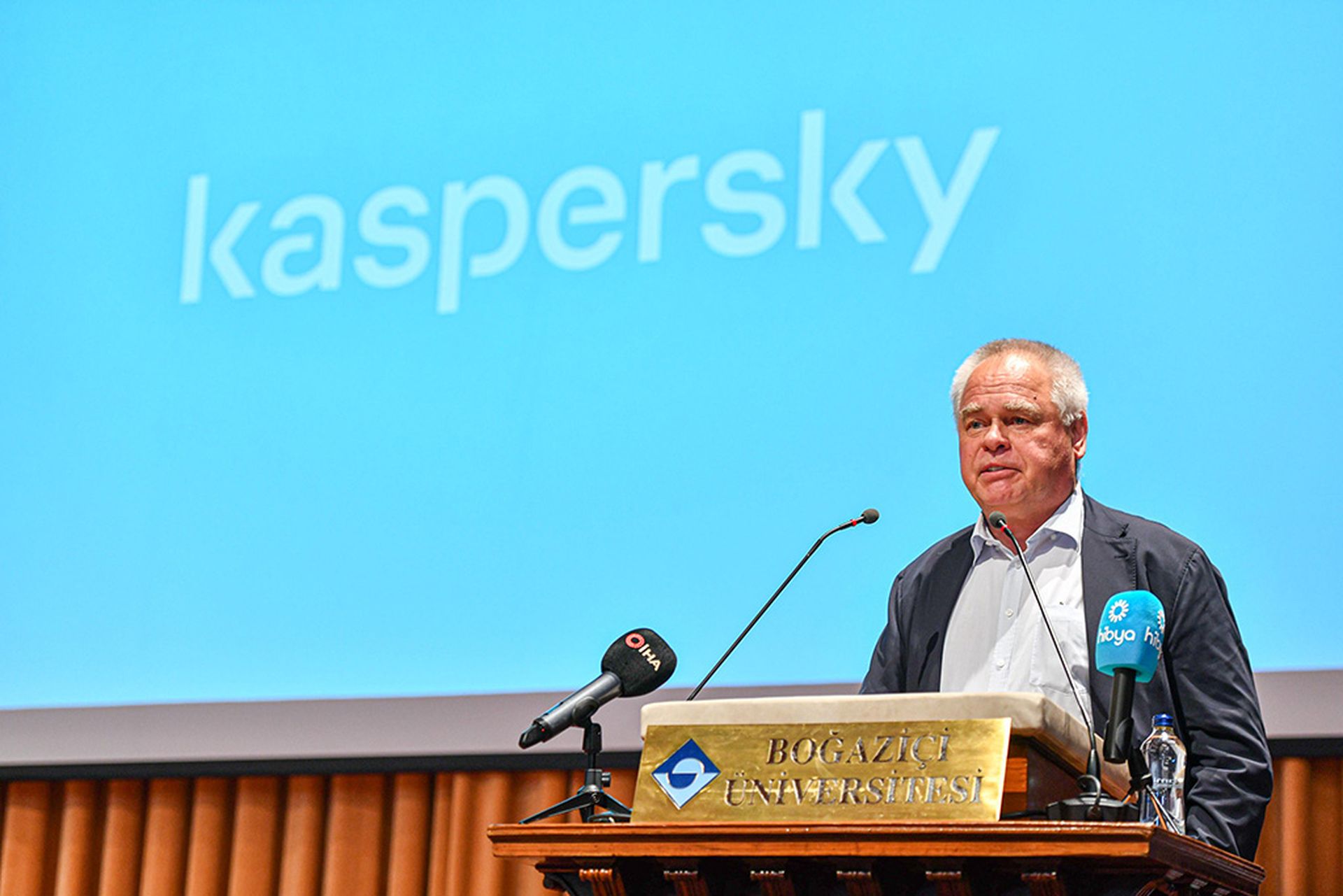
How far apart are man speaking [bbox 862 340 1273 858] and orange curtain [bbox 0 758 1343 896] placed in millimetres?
1037

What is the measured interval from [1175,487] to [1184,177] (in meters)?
0.57

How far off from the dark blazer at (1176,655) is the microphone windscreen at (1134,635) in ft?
1.28

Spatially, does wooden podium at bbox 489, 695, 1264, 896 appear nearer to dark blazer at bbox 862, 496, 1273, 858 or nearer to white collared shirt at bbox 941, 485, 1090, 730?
dark blazer at bbox 862, 496, 1273, 858

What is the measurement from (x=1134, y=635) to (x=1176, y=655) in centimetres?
57

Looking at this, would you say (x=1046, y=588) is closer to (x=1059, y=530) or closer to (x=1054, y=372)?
(x=1059, y=530)

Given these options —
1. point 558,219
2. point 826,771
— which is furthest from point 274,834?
point 826,771

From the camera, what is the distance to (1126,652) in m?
1.82

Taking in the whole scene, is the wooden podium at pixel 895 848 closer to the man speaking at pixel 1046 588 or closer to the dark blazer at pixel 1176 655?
the dark blazer at pixel 1176 655

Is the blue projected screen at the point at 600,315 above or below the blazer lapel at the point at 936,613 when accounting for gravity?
above

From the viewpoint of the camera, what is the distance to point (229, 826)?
3764mm

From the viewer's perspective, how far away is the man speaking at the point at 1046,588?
232 centimetres

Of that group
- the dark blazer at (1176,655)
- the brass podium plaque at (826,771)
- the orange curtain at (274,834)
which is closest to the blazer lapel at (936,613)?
the dark blazer at (1176,655)

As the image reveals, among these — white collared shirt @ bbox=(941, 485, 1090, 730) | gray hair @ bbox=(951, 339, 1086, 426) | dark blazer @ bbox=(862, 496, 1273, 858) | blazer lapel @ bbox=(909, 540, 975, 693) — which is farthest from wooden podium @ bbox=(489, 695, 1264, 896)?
gray hair @ bbox=(951, 339, 1086, 426)

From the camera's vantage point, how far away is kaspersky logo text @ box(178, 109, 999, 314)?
3361mm
